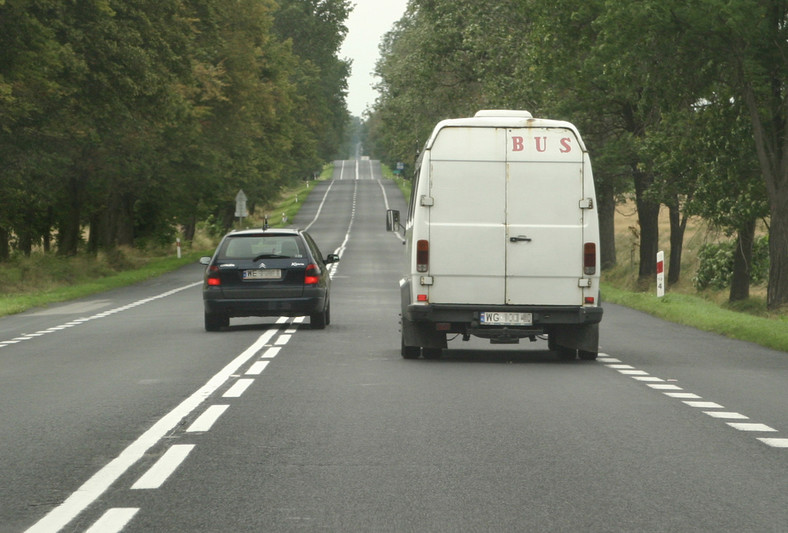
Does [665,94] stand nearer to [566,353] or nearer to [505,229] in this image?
[566,353]

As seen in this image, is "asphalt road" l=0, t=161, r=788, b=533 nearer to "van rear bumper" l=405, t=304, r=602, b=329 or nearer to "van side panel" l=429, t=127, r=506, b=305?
"van rear bumper" l=405, t=304, r=602, b=329

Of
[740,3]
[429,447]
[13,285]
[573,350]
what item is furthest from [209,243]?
[429,447]

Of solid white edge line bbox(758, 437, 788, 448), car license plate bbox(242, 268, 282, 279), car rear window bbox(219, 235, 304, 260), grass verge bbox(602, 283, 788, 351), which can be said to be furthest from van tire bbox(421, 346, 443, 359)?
solid white edge line bbox(758, 437, 788, 448)

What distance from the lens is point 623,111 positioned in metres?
39.3

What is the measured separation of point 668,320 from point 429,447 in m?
17.5

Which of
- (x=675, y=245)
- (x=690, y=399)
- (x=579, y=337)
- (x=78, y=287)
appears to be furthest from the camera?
(x=675, y=245)

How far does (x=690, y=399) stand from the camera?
40.5 ft

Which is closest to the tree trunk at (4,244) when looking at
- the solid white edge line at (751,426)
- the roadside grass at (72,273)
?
the roadside grass at (72,273)

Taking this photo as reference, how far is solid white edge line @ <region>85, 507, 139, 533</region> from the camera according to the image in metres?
6.52

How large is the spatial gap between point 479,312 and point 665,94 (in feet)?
46.8

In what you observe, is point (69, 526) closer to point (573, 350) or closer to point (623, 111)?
point (573, 350)

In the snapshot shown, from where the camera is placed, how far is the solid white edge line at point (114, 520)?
6523 mm

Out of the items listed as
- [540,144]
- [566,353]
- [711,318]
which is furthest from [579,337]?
[711,318]

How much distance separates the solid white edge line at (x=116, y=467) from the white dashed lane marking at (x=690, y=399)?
4.19 metres
